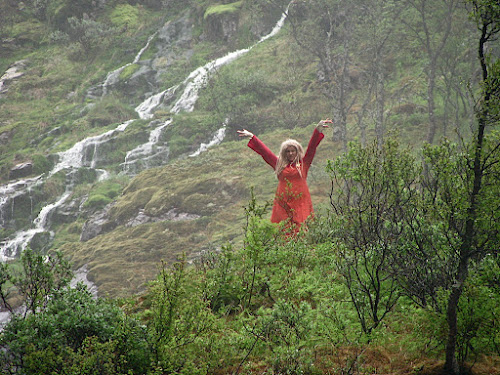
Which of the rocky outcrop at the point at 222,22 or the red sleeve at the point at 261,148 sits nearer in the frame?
the red sleeve at the point at 261,148

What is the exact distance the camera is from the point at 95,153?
75.4 ft

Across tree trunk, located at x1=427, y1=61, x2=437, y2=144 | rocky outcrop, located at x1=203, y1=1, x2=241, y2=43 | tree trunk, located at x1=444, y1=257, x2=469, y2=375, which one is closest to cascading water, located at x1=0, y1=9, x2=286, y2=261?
rocky outcrop, located at x1=203, y1=1, x2=241, y2=43

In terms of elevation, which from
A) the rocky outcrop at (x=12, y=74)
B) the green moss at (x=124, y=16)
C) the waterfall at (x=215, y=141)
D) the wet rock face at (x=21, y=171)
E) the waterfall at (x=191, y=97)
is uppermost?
the green moss at (x=124, y=16)

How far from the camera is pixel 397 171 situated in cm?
393

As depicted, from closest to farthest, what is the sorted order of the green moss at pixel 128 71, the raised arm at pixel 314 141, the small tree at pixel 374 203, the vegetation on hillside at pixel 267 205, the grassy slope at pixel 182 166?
the vegetation on hillside at pixel 267 205 → the small tree at pixel 374 203 → the raised arm at pixel 314 141 → the grassy slope at pixel 182 166 → the green moss at pixel 128 71

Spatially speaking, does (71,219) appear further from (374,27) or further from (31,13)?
(31,13)

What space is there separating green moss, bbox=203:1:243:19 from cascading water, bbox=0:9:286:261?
4.89 meters

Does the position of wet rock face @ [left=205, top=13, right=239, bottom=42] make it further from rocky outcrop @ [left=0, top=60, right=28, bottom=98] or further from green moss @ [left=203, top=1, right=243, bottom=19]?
rocky outcrop @ [left=0, top=60, right=28, bottom=98]

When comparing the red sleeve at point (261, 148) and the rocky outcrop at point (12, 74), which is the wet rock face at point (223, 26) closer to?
the rocky outcrop at point (12, 74)

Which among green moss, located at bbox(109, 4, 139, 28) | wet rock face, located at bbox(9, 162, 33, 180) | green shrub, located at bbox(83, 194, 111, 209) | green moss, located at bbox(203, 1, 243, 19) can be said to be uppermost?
green moss, located at bbox(109, 4, 139, 28)

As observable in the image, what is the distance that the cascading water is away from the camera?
18.4 m

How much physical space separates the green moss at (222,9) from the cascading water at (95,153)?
193 inches

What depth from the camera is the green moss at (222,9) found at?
32.0 m

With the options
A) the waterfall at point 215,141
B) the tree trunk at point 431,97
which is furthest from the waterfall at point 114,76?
the tree trunk at point 431,97
